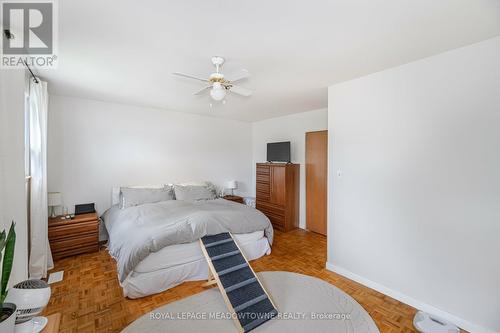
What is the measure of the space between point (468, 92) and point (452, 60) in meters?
0.34

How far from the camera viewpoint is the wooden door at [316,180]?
14.1ft

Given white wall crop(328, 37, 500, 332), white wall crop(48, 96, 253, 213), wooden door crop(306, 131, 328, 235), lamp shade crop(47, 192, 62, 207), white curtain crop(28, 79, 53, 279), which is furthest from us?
wooden door crop(306, 131, 328, 235)

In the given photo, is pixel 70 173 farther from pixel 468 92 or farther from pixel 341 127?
pixel 468 92

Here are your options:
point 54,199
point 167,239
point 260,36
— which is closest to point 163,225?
point 167,239

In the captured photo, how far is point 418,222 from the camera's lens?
2213 mm

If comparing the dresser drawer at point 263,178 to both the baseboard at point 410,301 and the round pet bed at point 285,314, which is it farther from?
the round pet bed at point 285,314

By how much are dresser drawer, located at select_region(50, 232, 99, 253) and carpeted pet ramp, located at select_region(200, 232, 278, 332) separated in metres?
1.94

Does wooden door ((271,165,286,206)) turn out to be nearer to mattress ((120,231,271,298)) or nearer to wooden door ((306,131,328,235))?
wooden door ((306,131,328,235))

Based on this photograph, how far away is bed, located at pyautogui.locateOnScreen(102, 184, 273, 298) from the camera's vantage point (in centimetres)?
235

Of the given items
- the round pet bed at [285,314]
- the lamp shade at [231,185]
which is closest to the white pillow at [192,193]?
the lamp shade at [231,185]

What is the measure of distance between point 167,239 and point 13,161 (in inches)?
59.9

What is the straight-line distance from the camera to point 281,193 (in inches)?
181

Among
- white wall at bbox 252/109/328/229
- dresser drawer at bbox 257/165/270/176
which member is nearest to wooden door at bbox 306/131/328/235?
white wall at bbox 252/109/328/229

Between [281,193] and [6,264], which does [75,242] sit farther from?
[281,193]
